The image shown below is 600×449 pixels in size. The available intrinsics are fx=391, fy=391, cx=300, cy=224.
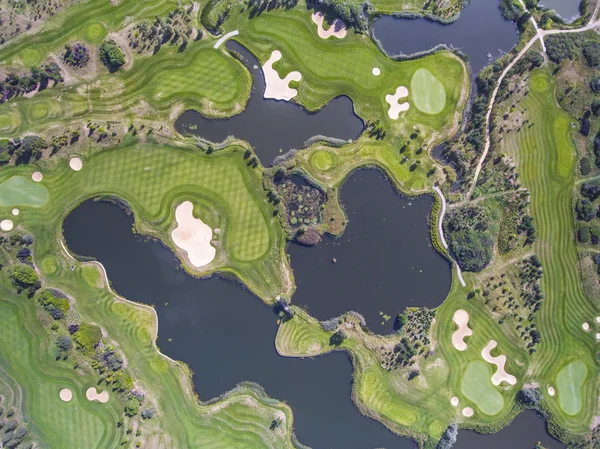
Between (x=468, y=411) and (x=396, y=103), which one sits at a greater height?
(x=396, y=103)

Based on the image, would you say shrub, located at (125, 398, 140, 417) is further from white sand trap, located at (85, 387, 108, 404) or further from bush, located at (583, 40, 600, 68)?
bush, located at (583, 40, 600, 68)

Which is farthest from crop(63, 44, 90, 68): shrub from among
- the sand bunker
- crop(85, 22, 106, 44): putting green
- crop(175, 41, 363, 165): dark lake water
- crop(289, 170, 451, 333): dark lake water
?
the sand bunker

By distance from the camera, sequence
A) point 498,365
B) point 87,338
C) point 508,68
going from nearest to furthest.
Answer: point 87,338
point 498,365
point 508,68

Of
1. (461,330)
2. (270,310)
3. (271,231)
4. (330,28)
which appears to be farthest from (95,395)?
(330,28)

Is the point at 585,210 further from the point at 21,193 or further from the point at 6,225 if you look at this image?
the point at 6,225

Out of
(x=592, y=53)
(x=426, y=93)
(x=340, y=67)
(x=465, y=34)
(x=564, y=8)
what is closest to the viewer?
(x=340, y=67)

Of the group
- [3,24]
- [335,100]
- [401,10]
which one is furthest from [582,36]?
[3,24]
